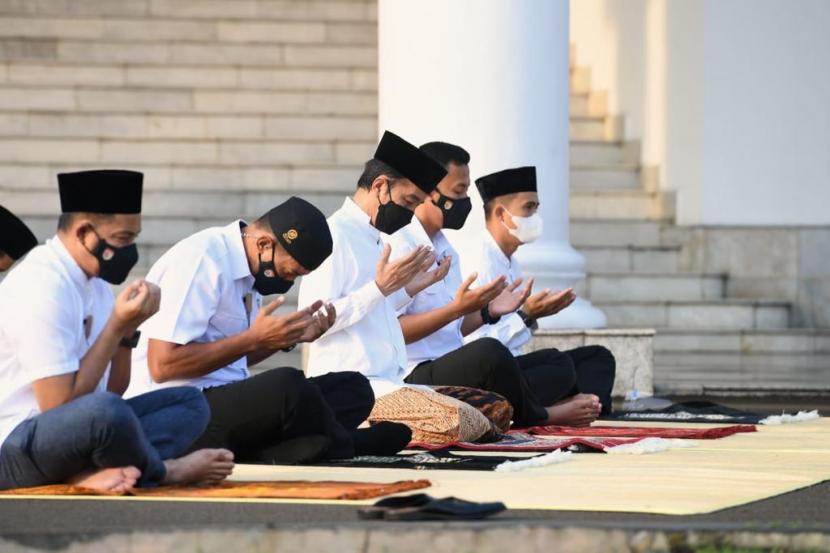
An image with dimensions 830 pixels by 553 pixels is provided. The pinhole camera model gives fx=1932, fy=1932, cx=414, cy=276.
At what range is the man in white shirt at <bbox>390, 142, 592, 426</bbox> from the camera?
7941 mm

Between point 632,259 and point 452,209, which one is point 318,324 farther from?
point 632,259

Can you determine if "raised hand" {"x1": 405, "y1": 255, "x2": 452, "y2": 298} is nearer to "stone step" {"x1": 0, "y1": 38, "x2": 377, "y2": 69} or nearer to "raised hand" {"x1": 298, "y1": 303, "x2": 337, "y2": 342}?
"raised hand" {"x1": 298, "y1": 303, "x2": 337, "y2": 342}

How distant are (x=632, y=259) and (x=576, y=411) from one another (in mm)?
5512

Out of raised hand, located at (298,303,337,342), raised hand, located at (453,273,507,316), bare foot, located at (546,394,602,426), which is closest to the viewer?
raised hand, located at (298,303,337,342)

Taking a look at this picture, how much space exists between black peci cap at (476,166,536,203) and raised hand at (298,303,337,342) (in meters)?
2.57

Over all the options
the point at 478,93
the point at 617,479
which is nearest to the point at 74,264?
the point at 617,479

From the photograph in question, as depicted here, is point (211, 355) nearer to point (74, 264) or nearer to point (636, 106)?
point (74, 264)

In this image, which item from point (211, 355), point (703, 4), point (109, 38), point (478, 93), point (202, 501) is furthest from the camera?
point (109, 38)

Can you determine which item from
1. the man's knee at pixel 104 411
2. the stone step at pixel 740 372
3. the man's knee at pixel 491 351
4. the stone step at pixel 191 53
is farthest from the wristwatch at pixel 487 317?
the stone step at pixel 191 53

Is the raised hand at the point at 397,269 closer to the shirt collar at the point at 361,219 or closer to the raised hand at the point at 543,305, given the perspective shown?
the shirt collar at the point at 361,219

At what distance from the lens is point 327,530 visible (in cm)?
461

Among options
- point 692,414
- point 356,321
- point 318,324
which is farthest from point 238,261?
point 692,414

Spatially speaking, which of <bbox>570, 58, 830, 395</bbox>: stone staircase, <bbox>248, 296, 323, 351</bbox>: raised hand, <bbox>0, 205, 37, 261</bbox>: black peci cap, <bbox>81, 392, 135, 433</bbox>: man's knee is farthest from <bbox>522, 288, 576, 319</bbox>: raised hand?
<bbox>81, 392, 135, 433</bbox>: man's knee

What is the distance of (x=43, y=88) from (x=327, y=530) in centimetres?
1040
